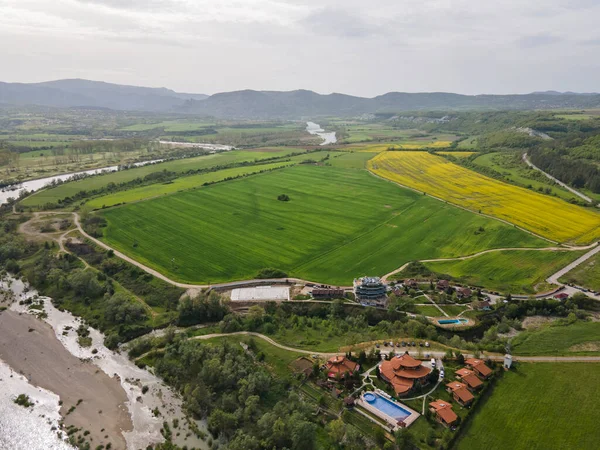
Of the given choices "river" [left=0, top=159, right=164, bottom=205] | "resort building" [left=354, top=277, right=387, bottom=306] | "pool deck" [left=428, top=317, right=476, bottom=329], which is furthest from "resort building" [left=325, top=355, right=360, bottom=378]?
"river" [left=0, top=159, right=164, bottom=205]

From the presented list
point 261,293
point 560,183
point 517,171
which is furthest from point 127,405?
point 517,171

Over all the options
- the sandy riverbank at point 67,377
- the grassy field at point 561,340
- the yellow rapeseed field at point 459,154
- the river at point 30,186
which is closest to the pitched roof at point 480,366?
the grassy field at point 561,340

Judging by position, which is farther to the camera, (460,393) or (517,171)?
(517,171)

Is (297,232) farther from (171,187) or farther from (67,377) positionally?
(171,187)

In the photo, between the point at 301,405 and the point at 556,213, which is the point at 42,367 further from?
the point at 556,213

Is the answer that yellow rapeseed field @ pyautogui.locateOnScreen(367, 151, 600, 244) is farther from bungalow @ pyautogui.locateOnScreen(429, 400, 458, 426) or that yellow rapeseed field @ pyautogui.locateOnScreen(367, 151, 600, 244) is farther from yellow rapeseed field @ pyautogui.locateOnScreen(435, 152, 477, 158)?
bungalow @ pyautogui.locateOnScreen(429, 400, 458, 426)

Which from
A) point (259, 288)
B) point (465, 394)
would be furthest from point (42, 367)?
point (465, 394)

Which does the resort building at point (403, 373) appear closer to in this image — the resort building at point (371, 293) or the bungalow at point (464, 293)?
the resort building at point (371, 293)
